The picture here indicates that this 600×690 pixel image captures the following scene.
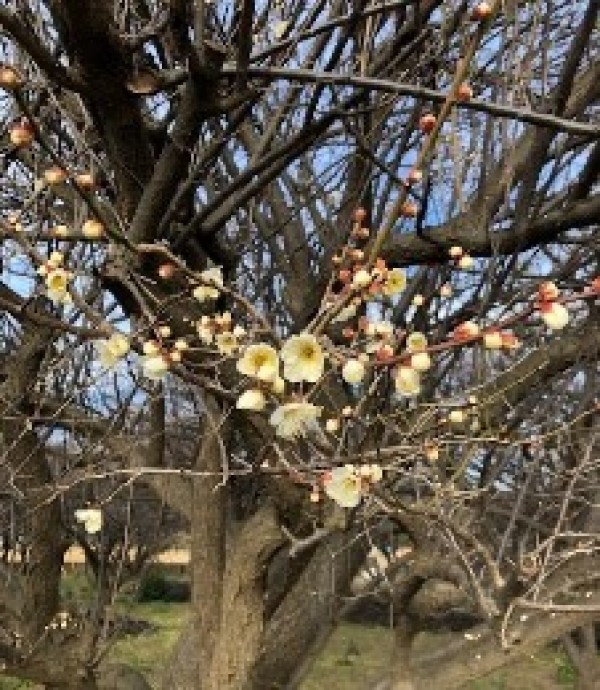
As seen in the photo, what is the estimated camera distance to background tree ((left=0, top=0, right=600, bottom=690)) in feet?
6.32

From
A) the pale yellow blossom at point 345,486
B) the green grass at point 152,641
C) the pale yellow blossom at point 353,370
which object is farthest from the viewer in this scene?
the green grass at point 152,641

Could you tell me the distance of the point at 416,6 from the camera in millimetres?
2535

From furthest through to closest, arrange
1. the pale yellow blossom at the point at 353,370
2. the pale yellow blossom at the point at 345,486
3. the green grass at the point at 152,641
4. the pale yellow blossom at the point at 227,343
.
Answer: the green grass at the point at 152,641 → the pale yellow blossom at the point at 227,343 → the pale yellow blossom at the point at 345,486 → the pale yellow blossom at the point at 353,370

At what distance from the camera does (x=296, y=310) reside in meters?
4.15

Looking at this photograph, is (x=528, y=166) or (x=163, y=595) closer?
(x=528, y=166)

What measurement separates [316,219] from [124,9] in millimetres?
1756

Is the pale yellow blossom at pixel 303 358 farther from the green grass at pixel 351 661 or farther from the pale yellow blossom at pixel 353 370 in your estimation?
the green grass at pixel 351 661

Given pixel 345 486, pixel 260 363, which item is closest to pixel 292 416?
pixel 260 363

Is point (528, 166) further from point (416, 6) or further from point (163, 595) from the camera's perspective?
point (163, 595)

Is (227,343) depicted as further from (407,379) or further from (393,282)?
(407,379)

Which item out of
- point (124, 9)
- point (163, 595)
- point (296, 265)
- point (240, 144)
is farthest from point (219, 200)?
point (163, 595)

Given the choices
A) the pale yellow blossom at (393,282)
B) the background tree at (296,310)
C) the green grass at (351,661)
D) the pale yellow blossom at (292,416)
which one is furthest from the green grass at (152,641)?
the pale yellow blossom at (292,416)

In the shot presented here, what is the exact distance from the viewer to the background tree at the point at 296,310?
193cm

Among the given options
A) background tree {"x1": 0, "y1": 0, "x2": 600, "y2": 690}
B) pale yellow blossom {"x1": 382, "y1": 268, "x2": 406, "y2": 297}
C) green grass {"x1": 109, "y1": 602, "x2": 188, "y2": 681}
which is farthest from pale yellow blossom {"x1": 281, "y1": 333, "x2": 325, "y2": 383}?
green grass {"x1": 109, "y1": 602, "x2": 188, "y2": 681}
